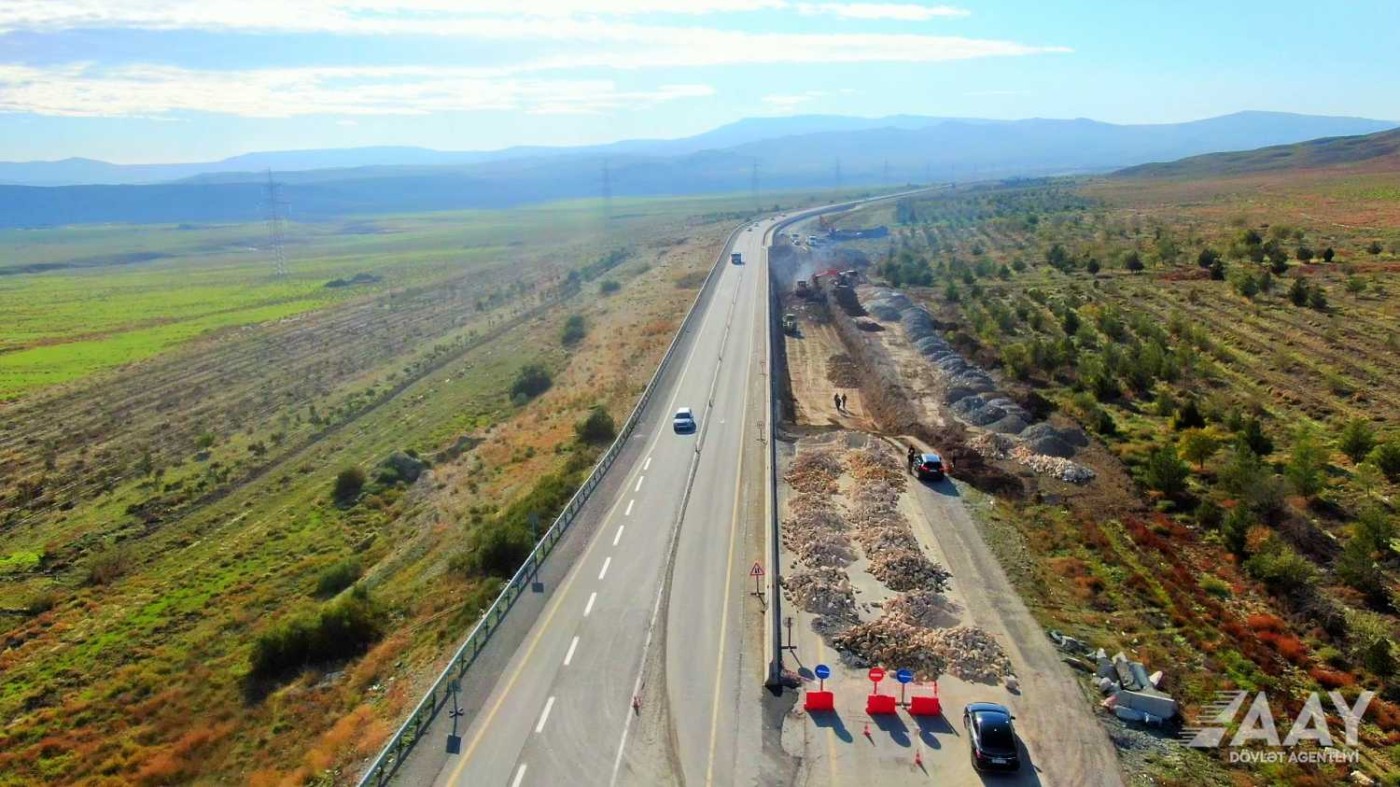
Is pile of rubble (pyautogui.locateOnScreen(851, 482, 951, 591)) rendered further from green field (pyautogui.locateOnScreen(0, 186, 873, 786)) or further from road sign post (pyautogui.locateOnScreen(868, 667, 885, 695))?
green field (pyautogui.locateOnScreen(0, 186, 873, 786))

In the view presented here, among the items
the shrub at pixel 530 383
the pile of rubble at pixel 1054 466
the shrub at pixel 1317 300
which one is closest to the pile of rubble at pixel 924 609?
the pile of rubble at pixel 1054 466

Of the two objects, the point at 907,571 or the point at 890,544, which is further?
the point at 890,544

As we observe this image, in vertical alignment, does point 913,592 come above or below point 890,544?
below

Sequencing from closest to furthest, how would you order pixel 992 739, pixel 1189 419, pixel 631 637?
pixel 992 739, pixel 631 637, pixel 1189 419

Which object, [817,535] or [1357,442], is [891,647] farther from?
[1357,442]

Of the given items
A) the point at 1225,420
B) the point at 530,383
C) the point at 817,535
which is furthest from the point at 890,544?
the point at 530,383

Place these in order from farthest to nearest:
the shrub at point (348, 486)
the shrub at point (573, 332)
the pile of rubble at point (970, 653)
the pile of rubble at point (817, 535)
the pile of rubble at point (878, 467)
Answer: the shrub at point (573, 332) < the shrub at point (348, 486) < the pile of rubble at point (878, 467) < the pile of rubble at point (817, 535) < the pile of rubble at point (970, 653)

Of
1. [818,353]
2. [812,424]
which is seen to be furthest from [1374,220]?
[812,424]

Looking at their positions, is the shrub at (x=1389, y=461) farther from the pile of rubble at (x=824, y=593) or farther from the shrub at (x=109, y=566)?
the shrub at (x=109, y=566)
